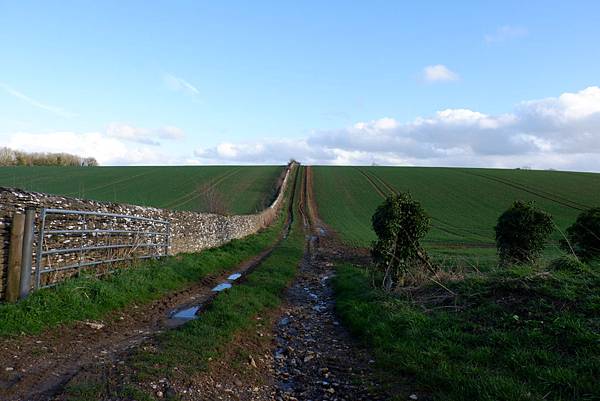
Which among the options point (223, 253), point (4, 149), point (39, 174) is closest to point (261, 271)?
point (223, 253)

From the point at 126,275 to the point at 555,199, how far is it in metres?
57.1

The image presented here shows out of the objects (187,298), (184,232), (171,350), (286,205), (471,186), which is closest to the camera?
(171,350)

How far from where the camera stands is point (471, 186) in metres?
64.0

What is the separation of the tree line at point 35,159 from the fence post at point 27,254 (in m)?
104

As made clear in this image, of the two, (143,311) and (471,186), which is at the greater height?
(471,186)

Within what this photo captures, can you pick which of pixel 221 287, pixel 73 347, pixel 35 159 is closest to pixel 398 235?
pixel 221 287

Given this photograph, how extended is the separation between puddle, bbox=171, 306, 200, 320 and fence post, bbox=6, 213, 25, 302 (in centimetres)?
305

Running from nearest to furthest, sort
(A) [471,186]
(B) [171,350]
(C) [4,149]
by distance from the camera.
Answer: (B) [171,350] < (A) [471,186] < (C) [4,149]

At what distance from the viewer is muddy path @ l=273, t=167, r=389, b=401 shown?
5.79 meters

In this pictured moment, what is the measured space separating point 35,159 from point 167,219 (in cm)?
10284

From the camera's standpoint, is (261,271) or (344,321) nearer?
(344,321)

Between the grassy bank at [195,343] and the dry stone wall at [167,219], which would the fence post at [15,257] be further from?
the grassy bank at [195,343]

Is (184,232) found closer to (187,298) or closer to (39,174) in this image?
(187,298)

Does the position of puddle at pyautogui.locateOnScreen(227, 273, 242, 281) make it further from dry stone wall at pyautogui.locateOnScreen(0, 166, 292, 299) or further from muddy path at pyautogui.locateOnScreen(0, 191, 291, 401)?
muddy path at pyautogui.locateOnScreen(0, 191, 291, 401)
